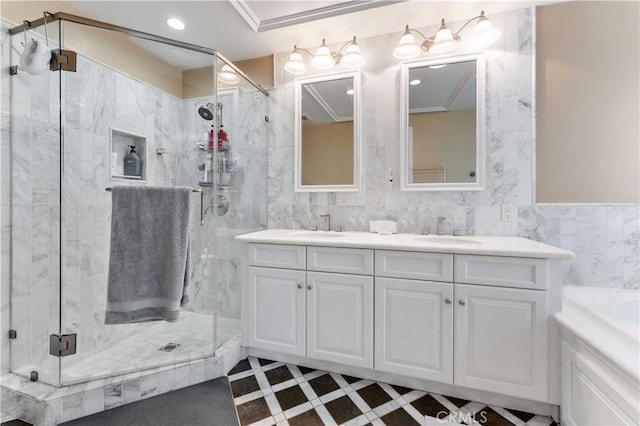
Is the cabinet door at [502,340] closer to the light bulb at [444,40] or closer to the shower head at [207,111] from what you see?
the light bulb at [444,40]

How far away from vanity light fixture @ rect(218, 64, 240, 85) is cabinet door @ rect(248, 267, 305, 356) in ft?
4.55

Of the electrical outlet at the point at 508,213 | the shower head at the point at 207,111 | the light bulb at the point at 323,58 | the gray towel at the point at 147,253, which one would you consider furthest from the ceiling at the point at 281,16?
the electrical outlet at the point at 508,213

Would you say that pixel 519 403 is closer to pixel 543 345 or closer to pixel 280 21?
pixel 543 345

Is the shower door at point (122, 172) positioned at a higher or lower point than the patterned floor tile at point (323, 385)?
higher

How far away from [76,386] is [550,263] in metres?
2.50

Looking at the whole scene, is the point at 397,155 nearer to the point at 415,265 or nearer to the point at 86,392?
the point at 415,265

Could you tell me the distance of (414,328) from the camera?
5.22 ft

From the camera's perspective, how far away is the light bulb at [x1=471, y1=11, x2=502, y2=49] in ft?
5.97

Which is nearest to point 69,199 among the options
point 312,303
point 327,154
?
point 312,303

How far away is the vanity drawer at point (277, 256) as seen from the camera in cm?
180

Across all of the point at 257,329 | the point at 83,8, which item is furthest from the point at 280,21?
the point at 257,329

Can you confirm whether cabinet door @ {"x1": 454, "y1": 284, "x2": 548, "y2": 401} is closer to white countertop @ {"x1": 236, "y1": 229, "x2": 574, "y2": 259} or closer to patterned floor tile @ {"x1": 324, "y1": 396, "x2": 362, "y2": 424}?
white countertop @ {"x1": 236, "y1": 229, "x2": 574, "y2": 259}

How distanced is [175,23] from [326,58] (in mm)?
1146

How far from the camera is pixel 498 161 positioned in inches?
75.6
